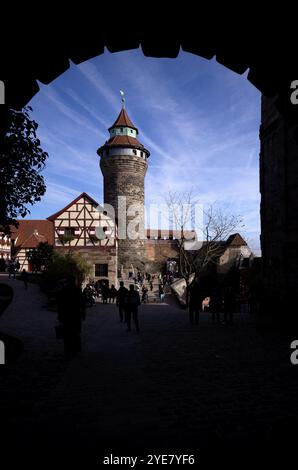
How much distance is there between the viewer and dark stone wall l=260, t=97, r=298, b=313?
8.69 metres

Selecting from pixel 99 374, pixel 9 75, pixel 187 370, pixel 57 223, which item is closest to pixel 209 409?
pixel 187 370

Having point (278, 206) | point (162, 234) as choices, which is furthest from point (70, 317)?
point (162, 234)

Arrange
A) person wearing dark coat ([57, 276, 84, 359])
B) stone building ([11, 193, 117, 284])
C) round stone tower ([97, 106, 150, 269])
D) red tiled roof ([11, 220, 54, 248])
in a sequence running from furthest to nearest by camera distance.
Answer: red tiled roof ([11, 220, 54, 248])
round stone tower ([97, 106, 150, 269])
stone building ([11, 193, 117, 284])
person wearing dark coat ([57, 276, 84, 359])

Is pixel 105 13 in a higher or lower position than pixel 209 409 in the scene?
higher

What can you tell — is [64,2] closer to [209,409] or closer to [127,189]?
[209,409]

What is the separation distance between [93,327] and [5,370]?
5603 millimetres

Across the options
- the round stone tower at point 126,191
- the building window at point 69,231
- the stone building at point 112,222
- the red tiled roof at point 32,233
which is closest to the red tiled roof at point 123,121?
the stone building at point 112,222

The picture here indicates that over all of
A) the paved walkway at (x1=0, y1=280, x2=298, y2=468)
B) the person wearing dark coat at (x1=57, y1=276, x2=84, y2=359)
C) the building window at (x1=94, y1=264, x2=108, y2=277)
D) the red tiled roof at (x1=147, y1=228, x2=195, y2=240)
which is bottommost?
the paved walkway at (x1=0, y1=280, x2=298, y2=468)

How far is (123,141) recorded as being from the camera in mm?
38062

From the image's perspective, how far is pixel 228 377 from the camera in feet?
15.1

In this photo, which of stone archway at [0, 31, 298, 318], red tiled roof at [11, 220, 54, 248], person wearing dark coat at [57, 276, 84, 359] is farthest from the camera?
red tiled roof at [11, 220, 54, 248]

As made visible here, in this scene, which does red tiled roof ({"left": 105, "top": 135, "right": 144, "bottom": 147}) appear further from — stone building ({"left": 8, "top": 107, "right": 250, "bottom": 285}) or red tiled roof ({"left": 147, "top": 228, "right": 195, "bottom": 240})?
red tiled roof ({"left": 147, "top": 228, "right": 195, "bottom": 240})

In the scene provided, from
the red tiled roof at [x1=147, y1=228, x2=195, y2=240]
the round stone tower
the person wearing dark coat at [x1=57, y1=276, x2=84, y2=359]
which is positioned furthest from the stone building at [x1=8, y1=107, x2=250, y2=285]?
the person wearing dark coat at [x1=57, y1=276, x2=84, y2=359]

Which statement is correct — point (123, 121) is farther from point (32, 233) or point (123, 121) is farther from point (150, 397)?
point (150, 397)
